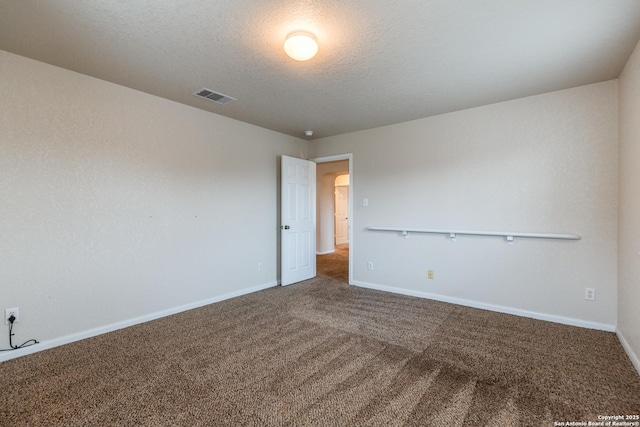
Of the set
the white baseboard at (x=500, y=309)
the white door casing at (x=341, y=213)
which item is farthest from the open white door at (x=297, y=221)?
the white door casing at (x=341, y=213)

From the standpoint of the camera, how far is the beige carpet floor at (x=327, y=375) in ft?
5.60

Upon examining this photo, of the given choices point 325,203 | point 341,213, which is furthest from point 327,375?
point 341,213

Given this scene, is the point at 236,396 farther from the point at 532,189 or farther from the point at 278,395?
the point at 532,189

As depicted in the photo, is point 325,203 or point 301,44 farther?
point 325,203

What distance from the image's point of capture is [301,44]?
6.55ft

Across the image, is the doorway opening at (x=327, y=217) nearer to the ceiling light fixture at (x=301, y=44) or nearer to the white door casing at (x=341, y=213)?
the white door casing at (x=341, y=213)

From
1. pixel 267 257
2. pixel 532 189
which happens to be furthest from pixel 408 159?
pixel 267 257

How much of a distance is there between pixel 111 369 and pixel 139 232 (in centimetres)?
138

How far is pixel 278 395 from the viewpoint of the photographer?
1884 millimetres

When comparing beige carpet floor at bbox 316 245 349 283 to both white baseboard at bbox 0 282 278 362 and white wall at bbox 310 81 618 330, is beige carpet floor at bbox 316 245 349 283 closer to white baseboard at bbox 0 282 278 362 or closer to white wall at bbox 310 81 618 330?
white wall at bbox 310 81 618 330

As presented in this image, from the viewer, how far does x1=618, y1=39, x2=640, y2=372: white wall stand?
222 cm

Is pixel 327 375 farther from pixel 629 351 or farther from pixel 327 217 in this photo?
pixel 327 217

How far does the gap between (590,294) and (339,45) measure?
336 cm

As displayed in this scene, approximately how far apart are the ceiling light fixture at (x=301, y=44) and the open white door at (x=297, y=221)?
2509 millimetres
